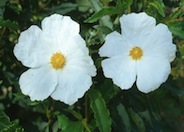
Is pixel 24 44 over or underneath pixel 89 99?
over

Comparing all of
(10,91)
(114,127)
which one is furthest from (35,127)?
(114,127)

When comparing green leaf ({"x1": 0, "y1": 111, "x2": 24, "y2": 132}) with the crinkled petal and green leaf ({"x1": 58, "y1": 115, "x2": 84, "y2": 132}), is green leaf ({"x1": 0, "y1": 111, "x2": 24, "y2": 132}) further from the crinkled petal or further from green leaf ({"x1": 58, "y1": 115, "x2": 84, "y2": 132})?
the crinkled petal

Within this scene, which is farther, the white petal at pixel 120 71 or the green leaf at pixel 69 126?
the green leaf at pixel 69 126

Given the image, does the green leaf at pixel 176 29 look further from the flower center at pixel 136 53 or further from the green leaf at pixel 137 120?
the green leaf at pixel 137 120

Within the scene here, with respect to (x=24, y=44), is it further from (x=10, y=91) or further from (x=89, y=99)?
(x=10, y=91)

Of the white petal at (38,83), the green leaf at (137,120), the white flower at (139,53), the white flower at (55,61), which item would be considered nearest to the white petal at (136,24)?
the white flower at (139,53)

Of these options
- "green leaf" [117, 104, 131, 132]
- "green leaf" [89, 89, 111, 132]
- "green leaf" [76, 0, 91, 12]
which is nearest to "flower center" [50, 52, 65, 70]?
"green leaf" [89, 89, 111, 132]

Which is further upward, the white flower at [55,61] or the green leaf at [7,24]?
the green leaf at [7,24]
